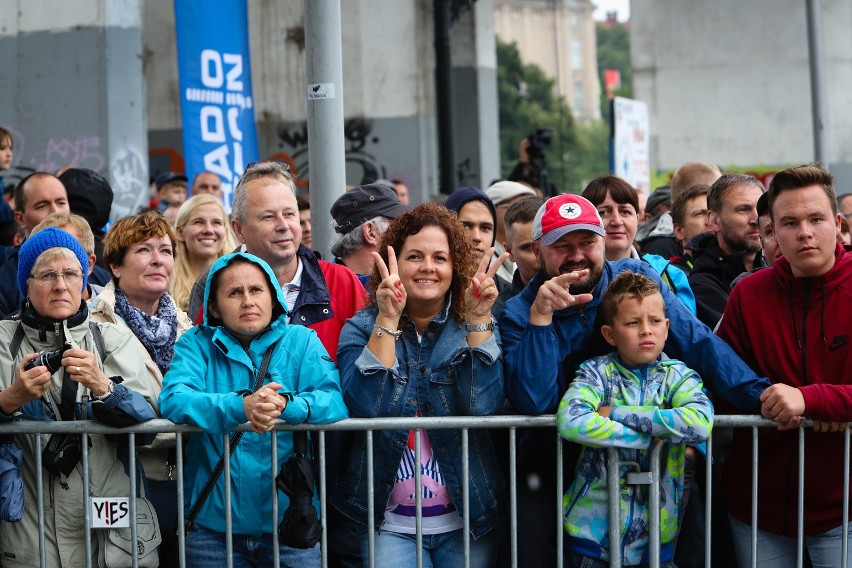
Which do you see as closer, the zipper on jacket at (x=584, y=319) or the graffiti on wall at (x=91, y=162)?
the zipper on jacket at (x=584, y=319)

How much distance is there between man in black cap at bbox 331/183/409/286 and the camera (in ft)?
Result: 17.9

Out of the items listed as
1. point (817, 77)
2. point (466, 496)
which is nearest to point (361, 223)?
point (466, 496)

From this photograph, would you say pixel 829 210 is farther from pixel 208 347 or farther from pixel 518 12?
pixel 518 12

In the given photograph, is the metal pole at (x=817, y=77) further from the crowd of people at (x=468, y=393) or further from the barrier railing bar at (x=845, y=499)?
the barrier railing bar at (x=845, y=499)

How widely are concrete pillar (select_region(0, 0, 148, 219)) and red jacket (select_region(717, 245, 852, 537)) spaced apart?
7.85 metres

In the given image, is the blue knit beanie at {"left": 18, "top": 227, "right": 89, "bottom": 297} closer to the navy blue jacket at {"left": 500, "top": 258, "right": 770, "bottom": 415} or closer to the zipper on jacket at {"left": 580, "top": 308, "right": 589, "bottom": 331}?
the navy blue jacket at {"left": 500, "top": 258, "right": 770, "bottom": 415}

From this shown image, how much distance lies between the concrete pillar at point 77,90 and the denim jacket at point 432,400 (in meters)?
7.33

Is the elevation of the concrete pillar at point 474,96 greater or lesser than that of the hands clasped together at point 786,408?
greater

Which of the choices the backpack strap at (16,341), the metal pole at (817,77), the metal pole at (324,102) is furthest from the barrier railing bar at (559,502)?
the metal pole at (817,77)

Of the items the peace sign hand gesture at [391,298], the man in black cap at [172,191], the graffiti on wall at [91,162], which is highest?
the graffiti on wall at [91,162]

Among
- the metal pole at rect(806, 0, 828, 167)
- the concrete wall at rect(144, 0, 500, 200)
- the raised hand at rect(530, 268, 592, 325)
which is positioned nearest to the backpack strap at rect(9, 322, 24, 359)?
the raised hand at rect(530, 268, 592, 325)

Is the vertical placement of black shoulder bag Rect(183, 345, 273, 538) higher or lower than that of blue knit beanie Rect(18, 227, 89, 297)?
lower

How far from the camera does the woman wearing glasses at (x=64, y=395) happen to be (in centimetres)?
416

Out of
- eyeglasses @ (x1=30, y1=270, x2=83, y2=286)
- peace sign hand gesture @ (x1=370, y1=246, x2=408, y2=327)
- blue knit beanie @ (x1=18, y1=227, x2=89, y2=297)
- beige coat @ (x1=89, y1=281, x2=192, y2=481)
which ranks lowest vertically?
beige coat @ (x1=89, y1=281, x2=192, y2=481)
